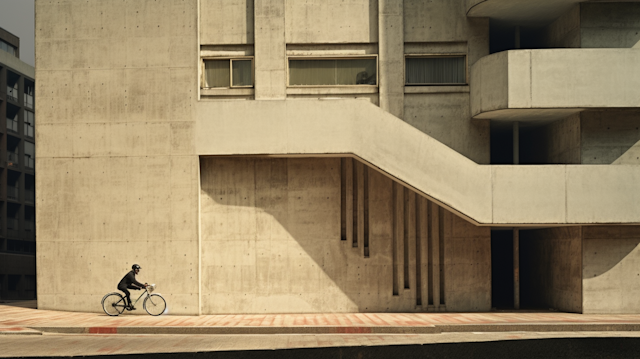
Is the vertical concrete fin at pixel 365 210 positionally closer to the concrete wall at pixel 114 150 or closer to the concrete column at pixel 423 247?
the concrete column at pixel 423 247

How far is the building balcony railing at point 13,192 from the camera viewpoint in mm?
48781

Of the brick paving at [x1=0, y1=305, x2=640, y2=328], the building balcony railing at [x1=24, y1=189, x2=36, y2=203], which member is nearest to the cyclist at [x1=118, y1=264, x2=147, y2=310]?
the brick paving at [x1=0, y1=305, x2=640, y2=328]

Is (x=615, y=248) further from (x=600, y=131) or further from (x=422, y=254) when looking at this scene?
(x=422, y=254)

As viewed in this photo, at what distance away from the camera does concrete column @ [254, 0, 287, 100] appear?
20312 millimetres

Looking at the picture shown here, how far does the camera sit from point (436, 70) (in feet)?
68.1

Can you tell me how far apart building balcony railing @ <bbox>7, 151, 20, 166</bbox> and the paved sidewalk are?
113 feet

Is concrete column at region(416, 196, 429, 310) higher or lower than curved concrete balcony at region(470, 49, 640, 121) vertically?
lower

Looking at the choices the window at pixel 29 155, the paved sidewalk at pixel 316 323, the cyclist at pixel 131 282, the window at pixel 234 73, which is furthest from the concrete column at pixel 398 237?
the window at pixel 29 155

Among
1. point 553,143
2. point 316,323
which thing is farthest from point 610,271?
point 316,323

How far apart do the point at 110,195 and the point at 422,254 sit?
400 inches

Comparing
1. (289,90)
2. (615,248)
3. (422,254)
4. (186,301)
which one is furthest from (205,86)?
(615,248)

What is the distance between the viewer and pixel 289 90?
2055 cm

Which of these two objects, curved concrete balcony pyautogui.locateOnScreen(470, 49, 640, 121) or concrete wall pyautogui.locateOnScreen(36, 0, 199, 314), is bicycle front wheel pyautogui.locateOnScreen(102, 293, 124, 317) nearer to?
concrete wall pyautogui.locateOnScreen(36, 0, 199, 314)

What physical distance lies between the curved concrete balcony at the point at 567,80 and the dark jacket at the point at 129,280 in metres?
12.0
